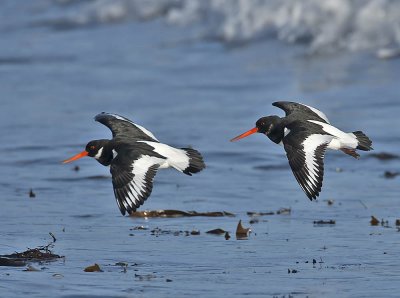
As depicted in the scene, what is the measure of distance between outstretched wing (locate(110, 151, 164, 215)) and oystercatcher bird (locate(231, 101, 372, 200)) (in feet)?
3.44

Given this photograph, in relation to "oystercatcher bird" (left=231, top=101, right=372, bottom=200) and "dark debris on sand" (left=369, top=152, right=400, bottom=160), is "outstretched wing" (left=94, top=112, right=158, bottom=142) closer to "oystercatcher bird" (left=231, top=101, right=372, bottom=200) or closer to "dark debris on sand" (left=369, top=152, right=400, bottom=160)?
"oystercatcher bird" (left=231, top=101, right=372, bottom=200)

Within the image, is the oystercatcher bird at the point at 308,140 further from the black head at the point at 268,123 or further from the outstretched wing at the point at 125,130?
the outstretched wing at the point at 125,130

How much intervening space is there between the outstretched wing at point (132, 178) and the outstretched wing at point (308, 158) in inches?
40.1

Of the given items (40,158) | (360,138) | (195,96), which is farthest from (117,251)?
(195,96)

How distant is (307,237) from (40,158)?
408 centimetres

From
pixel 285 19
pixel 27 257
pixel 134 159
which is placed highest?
pixel 285 19

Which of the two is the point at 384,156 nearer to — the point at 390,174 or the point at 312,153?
the point at 390,174

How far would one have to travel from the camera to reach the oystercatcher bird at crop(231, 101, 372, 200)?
8305 millimetres

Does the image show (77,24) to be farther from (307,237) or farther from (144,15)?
(307,237)

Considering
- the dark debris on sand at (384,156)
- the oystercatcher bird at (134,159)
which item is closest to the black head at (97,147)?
the oystercatcher bird at (134,159)

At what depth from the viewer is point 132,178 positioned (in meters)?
8.02

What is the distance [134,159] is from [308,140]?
1.40 meters

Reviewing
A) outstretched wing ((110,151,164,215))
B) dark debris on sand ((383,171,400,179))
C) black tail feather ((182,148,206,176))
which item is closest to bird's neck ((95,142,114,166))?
outstretched wing ((110,151,164,215))

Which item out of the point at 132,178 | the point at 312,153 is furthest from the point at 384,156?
the point at 132,178
